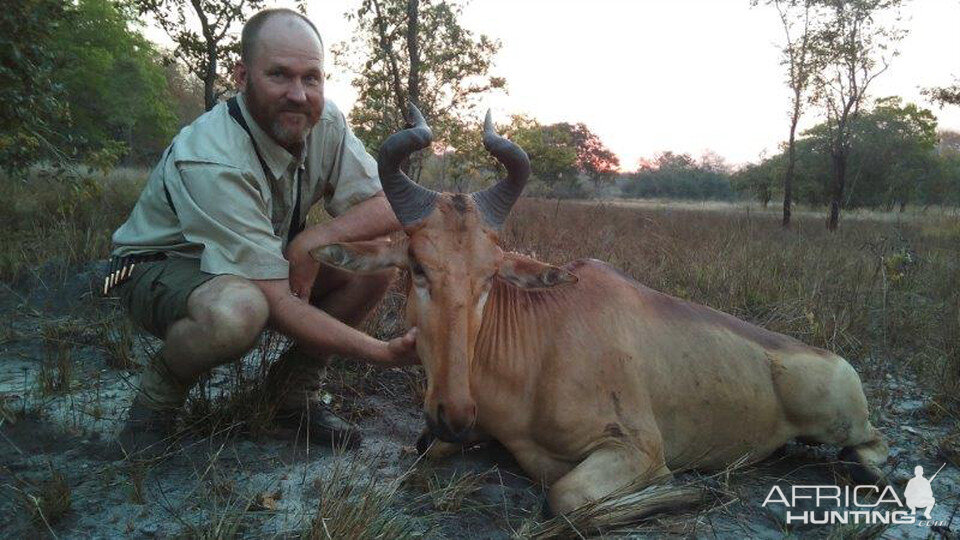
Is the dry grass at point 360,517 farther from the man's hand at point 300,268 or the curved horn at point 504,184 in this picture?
the curved horn at point 504,184

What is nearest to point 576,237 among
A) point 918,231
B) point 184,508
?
point 184,508

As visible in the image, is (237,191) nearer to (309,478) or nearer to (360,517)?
(309,478)

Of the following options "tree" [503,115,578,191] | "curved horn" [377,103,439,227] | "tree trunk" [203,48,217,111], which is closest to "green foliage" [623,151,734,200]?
"tree" [503,115,578,191]

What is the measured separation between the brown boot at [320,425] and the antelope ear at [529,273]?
4.37 ft

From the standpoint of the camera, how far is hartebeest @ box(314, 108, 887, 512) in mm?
3174

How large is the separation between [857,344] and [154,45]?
48.3 meters

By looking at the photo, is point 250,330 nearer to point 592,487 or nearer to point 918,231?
point 592,487

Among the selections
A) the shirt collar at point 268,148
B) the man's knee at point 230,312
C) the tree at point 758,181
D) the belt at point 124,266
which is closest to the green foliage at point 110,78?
the belt at point 124,266

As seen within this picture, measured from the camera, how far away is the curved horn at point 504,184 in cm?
360

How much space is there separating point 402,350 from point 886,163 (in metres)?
50.2

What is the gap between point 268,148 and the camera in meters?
3.85

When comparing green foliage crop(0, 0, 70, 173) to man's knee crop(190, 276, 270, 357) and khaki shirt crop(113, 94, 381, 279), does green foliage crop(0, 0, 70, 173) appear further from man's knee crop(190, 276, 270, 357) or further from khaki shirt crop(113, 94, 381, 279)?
man's knee crop(190, 276, 270, 357)

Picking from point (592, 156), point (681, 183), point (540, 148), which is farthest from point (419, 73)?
point (681, 183)

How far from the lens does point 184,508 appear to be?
9.86 feet
